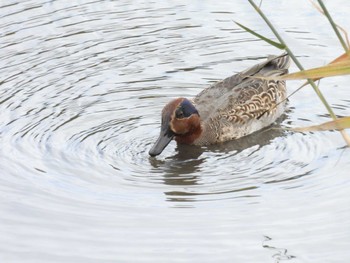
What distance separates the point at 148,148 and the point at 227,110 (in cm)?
128

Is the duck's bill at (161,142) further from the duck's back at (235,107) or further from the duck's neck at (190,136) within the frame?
the duck's back at (235,107)

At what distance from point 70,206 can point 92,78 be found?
11.1 ft

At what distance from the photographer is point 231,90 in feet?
34.0

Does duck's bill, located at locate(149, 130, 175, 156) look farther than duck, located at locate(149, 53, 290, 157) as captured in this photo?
No

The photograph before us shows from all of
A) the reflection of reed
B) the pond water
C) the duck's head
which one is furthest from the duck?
the reflection of reed

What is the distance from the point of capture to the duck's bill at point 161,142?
360 inches

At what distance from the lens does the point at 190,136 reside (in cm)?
987

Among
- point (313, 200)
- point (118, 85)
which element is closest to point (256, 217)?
point (313, 200)

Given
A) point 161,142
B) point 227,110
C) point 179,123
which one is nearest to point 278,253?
point 161,142

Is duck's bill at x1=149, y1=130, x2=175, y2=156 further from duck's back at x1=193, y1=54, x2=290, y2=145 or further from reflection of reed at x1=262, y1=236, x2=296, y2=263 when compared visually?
reflection of reed at x1=262, y1=236, x2=296, y2=263

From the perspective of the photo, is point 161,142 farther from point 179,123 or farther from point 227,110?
point 227,110

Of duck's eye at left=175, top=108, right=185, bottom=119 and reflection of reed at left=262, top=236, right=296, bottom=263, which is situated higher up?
duck's eye at left=175, top=108, right=185, bottom=119

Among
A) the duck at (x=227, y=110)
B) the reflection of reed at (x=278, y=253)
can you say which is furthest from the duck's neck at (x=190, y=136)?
the reflection of reed at (x=278, y=253)

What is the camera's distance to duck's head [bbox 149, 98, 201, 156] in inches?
371
